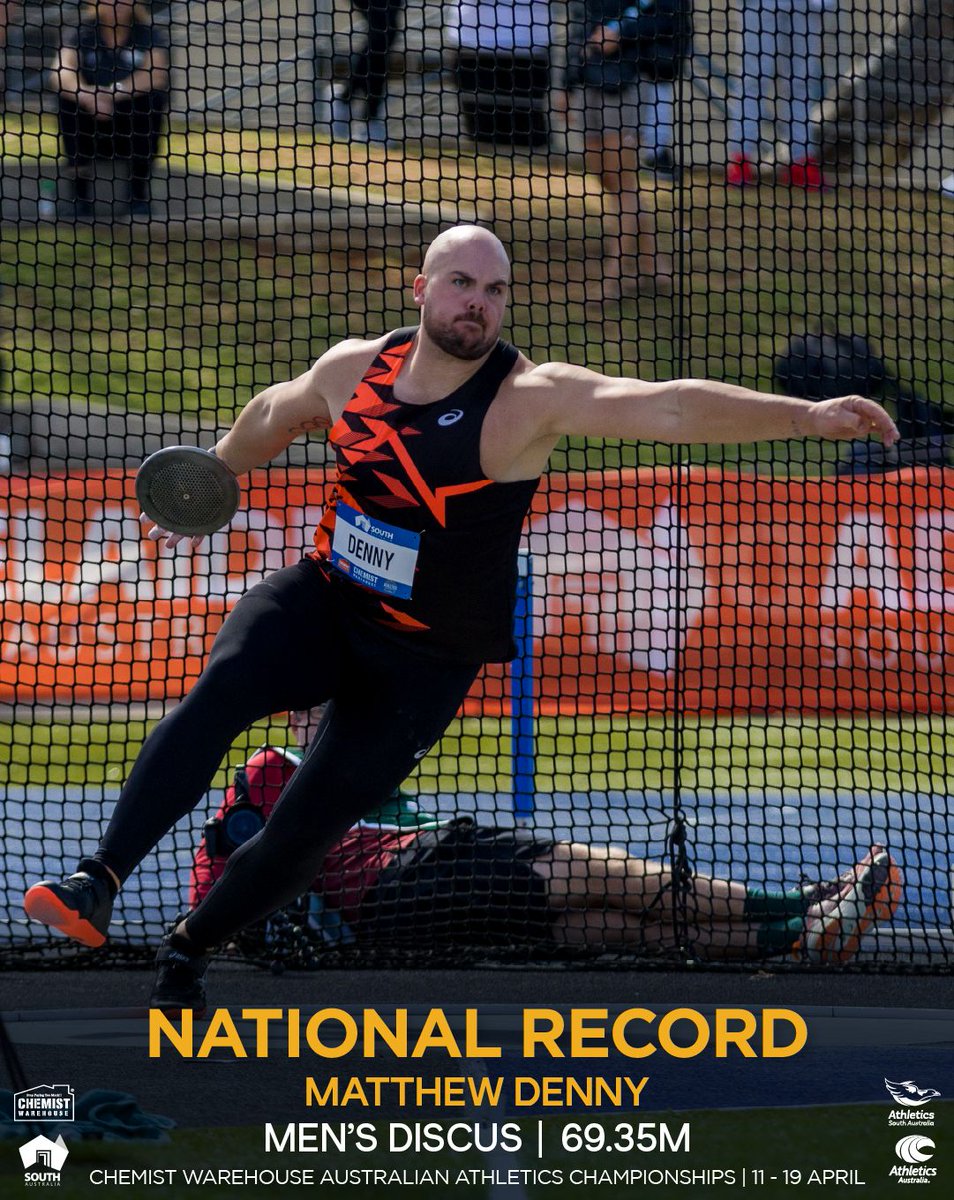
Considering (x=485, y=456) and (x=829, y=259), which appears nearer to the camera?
(x=485, y=456)

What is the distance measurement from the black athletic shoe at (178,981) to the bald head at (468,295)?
1673 millimetres

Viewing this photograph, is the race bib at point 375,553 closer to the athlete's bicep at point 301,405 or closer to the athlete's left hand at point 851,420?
the athlete's bicep at point 301,405

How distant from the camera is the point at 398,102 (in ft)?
46.6

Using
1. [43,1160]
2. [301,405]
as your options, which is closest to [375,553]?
[301,405]

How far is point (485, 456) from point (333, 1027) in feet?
5.61

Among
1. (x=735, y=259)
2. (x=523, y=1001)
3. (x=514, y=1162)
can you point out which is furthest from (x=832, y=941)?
(x=735, y=259)

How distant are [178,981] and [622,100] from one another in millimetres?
7804

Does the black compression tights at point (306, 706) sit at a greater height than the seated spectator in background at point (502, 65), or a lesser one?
lesser

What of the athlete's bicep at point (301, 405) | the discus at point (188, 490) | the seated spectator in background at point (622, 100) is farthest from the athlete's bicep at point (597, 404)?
the seated spectator in background at point (622, 100)

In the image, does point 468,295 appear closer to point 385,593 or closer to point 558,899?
point 385,593

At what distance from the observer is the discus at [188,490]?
4.20 m

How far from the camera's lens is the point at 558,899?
5250 mm

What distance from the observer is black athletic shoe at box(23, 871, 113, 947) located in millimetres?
3508

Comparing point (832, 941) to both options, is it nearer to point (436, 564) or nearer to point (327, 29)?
point (436, 564)
